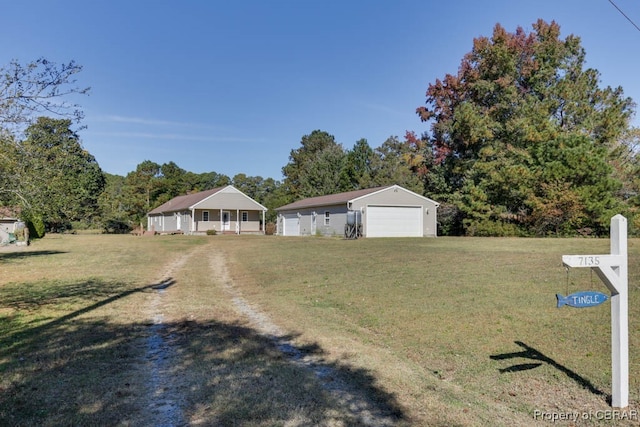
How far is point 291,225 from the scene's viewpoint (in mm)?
37406

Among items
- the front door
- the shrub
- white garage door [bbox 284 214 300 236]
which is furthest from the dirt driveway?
the front door

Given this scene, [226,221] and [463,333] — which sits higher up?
[226,221]

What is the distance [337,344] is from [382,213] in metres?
24.6

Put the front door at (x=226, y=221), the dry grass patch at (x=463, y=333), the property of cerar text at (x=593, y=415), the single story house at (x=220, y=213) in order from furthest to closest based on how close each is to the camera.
Result: the front door at (x=226, y=221)
the single story house at (x=220, y=213)
the dry grass patch at (x=463, y=333)
the property of cerar text at (x=593, y=415)

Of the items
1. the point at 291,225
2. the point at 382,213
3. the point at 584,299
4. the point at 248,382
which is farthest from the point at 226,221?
Answer: the point at 584,299

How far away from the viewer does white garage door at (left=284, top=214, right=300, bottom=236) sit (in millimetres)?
36219

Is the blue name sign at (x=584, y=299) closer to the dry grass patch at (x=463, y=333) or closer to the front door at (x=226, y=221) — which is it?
the dry grass patch at (x=463, y=333)

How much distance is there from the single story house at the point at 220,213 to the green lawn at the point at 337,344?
2707cm

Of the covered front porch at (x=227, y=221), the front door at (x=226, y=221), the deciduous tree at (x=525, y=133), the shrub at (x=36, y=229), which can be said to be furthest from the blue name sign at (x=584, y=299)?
the front door at (x=226, y=221)

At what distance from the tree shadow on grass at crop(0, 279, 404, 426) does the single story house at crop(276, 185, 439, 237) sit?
23.3 m

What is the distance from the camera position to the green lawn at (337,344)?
11.5ft

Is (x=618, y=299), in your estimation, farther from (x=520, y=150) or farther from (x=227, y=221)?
(x=227, y=221)

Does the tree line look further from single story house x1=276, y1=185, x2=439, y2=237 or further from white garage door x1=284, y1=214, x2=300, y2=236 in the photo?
white garage door x1=284, y1=214, x2=300, y2=236

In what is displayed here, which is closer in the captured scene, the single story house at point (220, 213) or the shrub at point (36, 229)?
the shrub at point (36, 229)
